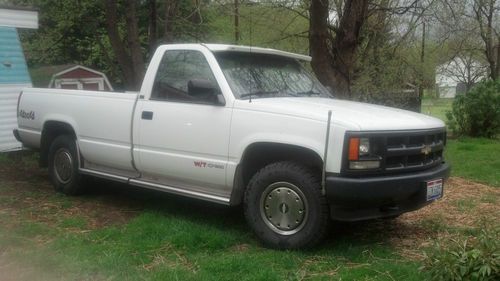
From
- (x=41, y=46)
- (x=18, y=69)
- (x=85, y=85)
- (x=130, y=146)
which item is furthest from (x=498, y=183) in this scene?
(x=41, y=46)

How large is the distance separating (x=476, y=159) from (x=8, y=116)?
9050mm

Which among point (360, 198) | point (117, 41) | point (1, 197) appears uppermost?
point (117, 41)

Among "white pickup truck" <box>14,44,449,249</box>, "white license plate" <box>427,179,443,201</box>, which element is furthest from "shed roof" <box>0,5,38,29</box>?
"white license plate" <box>427,179,443,201</box>

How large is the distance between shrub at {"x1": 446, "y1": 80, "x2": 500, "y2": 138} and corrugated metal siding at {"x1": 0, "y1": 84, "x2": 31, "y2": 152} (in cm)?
1132

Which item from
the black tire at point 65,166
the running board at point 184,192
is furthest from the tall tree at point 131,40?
the running board at point 184,192

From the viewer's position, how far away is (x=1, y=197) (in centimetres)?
729

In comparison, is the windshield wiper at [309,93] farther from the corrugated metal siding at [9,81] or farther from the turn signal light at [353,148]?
the corrugated metal siding at [9,81]

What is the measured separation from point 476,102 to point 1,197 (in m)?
12.6

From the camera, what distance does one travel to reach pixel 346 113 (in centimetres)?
511

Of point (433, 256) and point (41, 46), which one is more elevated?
point (41, 46)

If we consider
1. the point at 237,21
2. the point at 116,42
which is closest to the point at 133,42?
the point at 116,42

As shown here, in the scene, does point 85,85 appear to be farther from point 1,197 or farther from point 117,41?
point 1,197

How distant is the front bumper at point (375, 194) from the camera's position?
4.73m

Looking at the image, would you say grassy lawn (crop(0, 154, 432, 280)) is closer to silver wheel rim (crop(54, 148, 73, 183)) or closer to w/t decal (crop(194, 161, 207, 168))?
silver wheel rim (crop(54, 148, 73, 183))
